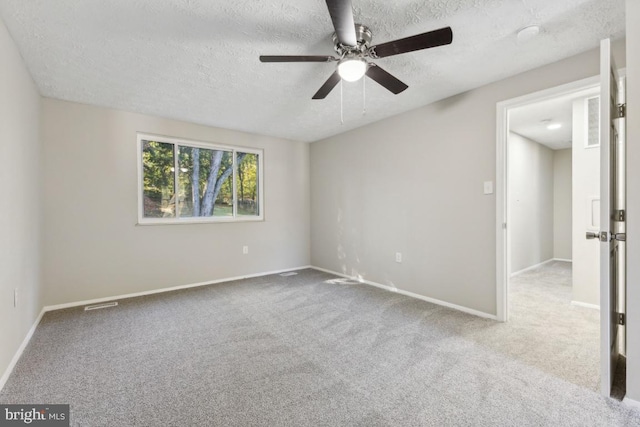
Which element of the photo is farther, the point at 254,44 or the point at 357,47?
the point at 254,44

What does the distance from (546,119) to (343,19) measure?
4011 millimetres

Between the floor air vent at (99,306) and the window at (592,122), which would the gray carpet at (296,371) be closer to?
the floor air vent at (99,306)

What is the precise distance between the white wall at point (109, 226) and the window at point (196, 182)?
0.12 metres

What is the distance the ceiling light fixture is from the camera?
1.94 metres

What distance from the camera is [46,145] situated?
10.3 ft

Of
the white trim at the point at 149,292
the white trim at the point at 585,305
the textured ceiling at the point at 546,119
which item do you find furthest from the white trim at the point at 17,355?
the white trim at the point at 585,305

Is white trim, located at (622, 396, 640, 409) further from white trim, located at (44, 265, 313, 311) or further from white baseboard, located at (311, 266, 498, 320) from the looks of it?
white trim, located at (44, 265, 313, 311)

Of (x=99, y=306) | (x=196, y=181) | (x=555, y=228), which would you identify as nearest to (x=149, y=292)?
(x=99, y=306)

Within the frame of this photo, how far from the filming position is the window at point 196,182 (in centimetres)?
380

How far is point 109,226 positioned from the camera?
3480 mm

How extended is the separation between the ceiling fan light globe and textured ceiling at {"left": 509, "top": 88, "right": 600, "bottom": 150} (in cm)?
200

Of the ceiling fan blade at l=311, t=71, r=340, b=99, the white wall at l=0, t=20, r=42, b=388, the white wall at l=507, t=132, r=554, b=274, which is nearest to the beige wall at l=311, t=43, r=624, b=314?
the ceiling fan blade at l=311, t=71, r=340, b=99

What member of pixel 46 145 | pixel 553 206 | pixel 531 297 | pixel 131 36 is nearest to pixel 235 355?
pixel 131 36

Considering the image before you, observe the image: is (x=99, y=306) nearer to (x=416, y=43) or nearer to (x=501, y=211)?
(x=416, y=43)
